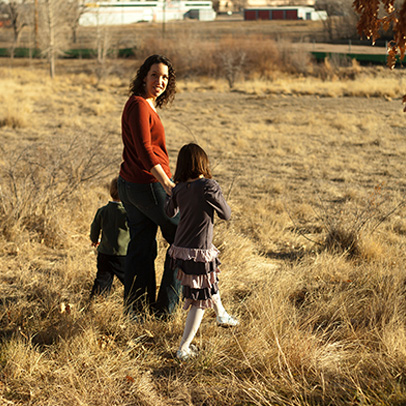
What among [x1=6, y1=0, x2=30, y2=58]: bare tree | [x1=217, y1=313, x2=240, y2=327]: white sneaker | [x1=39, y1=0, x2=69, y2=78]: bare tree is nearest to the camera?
[x1=217, y1=313, x2=240, y2=327]: white sneaker

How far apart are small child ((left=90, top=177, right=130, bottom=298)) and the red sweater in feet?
1.65

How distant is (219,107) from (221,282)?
16.3m

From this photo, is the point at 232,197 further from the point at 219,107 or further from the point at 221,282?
the point at 219,107

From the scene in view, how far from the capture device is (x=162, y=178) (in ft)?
10.1

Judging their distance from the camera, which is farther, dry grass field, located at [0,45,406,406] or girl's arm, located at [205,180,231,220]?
girl's arm, located at [205,180,231,220]

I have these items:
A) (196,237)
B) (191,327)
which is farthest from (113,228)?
(191,327)

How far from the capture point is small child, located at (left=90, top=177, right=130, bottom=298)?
3.78 metres

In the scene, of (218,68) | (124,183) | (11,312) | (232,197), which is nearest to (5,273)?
(11,312)

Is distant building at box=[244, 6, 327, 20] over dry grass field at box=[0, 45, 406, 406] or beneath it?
over

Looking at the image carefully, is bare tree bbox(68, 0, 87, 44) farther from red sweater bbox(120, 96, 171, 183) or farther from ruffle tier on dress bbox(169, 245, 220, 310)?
ruffle tier on dress bbox(169, 245, 220, 310)

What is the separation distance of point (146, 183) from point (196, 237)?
498 mm

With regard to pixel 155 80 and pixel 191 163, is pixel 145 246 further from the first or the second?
pixel 155 80

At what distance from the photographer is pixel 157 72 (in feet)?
10.6

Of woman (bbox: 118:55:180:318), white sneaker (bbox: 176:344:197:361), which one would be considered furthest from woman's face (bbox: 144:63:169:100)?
white sneaker (bbox: 176:344:197:361)
